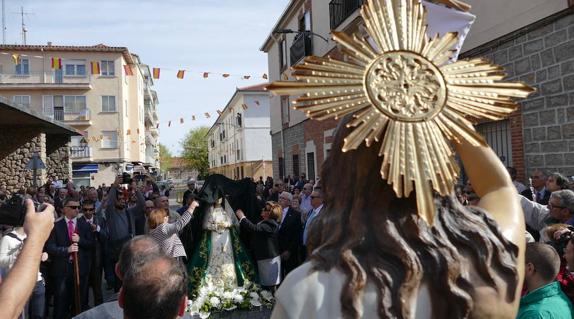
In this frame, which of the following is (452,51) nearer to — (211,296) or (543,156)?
(211,296)

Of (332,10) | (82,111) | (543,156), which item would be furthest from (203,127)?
(543,156)

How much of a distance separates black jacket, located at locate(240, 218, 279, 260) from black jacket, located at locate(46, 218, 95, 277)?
2.15m

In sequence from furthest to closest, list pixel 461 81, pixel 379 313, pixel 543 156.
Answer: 1. pixel 543 156
2. pixel 461 81
3. pixel 379 313

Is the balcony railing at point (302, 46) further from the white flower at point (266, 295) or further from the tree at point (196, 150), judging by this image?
the tree at point (196, 150)

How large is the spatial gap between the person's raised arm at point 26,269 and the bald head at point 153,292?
333 millimetres

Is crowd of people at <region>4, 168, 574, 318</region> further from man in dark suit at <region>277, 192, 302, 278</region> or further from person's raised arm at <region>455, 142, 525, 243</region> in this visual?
person's raised arm at <region>455, 142, 525, 243</region>

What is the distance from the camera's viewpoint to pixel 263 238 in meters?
6.71

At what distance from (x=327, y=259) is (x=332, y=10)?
16.4 m

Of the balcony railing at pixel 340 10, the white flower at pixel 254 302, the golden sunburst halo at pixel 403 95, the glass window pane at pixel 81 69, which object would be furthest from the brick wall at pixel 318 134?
the glass window pane at pixel 81 69

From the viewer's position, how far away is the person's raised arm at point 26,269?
172 centimetres

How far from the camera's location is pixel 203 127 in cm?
7831

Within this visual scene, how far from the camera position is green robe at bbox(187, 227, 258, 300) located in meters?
6.46

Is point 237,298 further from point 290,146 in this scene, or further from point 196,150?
point 196,150

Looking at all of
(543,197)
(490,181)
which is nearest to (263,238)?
(543,197)
